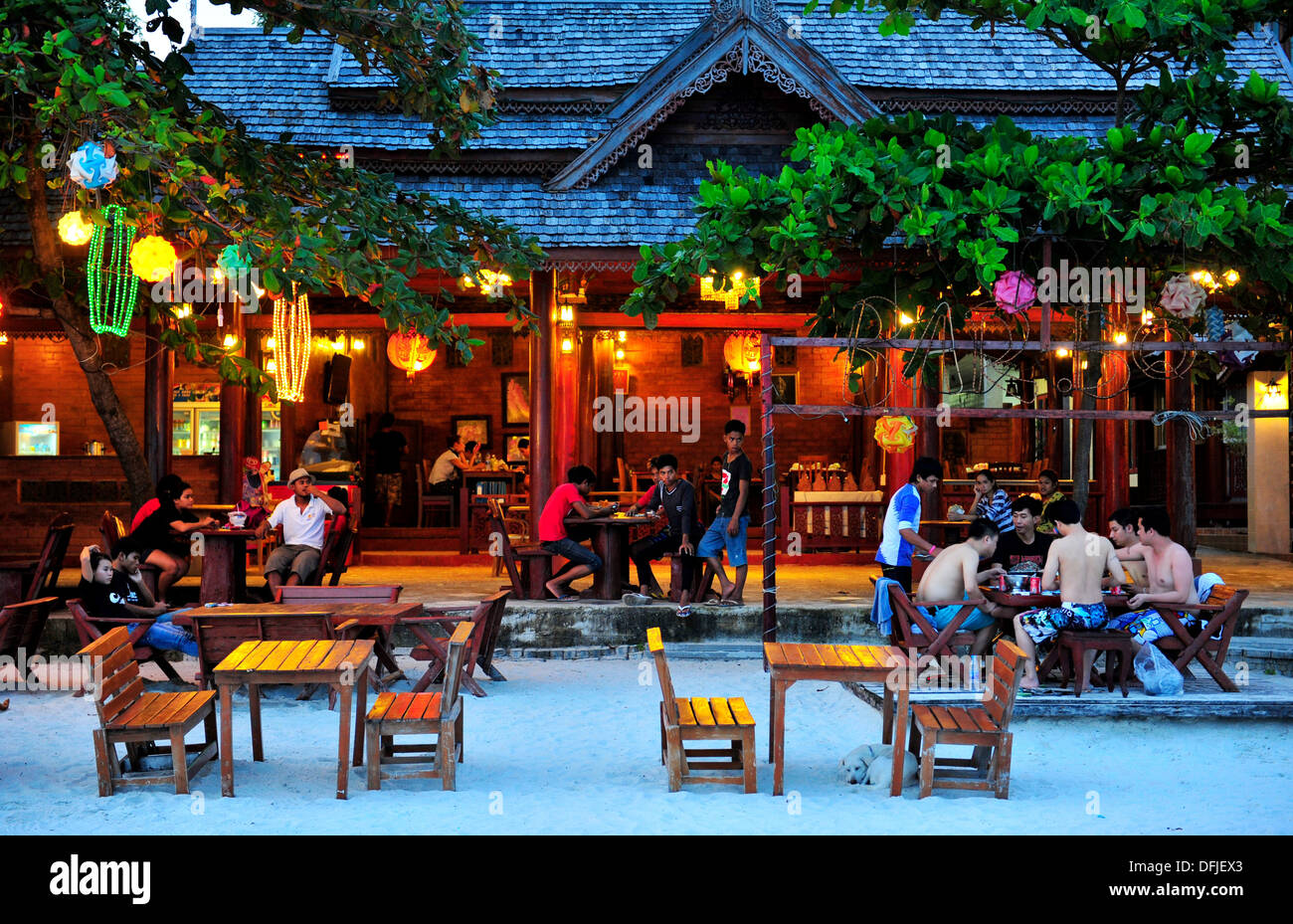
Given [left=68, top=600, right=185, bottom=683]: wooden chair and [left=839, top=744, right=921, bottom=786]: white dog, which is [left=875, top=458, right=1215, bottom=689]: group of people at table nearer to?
[left=839, top=744, right=921, bottom=786]: white dog

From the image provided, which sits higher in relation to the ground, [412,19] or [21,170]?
[412,19]

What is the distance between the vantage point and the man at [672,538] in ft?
36.8

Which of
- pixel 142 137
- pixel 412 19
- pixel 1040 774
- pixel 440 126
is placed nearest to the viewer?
pixel 1040 774

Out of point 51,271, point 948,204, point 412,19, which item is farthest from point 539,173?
point 948,204

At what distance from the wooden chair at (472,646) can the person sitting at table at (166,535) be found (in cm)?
235

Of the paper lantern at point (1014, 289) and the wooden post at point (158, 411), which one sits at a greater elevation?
the paper lantern at point (1014, 289)

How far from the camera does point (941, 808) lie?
5.68 metres

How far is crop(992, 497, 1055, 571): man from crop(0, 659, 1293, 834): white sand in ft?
8.73

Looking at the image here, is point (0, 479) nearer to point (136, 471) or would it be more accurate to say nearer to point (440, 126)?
point (136, 471)

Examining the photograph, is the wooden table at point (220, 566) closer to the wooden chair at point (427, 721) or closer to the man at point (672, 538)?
the man at point (672, 538)

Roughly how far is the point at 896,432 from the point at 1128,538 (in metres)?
4.48

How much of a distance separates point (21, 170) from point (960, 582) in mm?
7208

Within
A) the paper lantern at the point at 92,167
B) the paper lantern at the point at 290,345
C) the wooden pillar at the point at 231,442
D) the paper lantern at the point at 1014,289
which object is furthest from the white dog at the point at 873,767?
the wooden pillar at the point at 231,442

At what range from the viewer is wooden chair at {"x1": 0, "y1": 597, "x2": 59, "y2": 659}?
7891 millimetres
